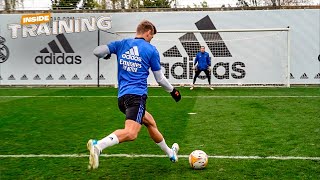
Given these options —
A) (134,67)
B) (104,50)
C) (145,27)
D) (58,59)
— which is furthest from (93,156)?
(58,59)

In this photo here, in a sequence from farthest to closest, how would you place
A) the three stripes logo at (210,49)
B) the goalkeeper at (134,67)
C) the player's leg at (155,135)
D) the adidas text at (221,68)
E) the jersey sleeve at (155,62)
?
the three stripes logo at (210,49), the adidas text at (221,68), the player's leg at (155,135), the jersey sleeve at (155,62), the goalkeeper at (134,67)

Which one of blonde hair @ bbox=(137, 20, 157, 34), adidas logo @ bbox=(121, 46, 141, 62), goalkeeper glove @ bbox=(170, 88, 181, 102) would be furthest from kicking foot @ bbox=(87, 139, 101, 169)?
blonde hair @ bbox=(137, 20, 157, 34)

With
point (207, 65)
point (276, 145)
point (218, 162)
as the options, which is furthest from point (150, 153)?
point (207, 65)

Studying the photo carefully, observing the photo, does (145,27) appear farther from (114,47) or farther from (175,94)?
(175,94)

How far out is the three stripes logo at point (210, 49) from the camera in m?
23.2

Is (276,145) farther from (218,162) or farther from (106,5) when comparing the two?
(106,5)

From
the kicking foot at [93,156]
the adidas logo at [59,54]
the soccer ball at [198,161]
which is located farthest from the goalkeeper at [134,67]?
the adidas logo at [59,54]

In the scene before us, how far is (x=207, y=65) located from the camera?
20.4 meters

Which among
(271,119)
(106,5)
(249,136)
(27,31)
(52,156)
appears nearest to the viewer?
(52,156)

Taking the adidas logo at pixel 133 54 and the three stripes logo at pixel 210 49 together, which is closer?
the adidas logo at pixel 133 54

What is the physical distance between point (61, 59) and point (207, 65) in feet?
27.4

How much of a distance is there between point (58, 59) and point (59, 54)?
274 millimetres

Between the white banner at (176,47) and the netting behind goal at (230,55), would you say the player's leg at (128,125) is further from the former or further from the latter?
the white banner at (176,47)

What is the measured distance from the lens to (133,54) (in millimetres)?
5676
